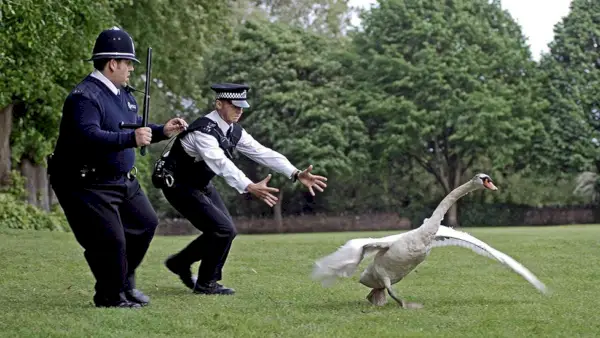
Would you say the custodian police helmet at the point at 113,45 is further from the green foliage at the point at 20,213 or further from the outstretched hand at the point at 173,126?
the green foliage at the point at 20,213

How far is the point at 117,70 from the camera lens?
9.73 m

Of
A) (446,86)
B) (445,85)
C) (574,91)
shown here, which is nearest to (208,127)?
(446,86)

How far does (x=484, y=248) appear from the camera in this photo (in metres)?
10.2

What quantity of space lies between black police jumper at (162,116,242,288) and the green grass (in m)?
0.48

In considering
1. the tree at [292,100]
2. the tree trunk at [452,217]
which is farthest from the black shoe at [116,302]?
the tree trunk at [452,217]

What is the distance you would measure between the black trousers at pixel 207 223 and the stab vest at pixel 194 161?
98 mm

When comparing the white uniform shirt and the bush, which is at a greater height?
the white uniform shirt

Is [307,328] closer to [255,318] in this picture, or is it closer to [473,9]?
[255,318]

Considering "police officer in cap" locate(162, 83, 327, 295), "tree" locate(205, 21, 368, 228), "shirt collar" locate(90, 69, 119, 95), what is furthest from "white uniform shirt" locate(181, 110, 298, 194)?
"tree" locate(205, 21, 368, 228)

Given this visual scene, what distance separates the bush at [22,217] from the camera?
91.1 feet

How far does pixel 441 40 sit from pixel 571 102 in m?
8.62

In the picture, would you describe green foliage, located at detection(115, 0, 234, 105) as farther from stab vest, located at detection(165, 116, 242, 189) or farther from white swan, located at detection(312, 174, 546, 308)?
white swan, located at detection(312, 174, 546, 308)

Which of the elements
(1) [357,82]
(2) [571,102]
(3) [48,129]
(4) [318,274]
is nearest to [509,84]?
(2) [571,102]

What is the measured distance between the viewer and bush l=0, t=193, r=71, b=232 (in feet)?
91.1
